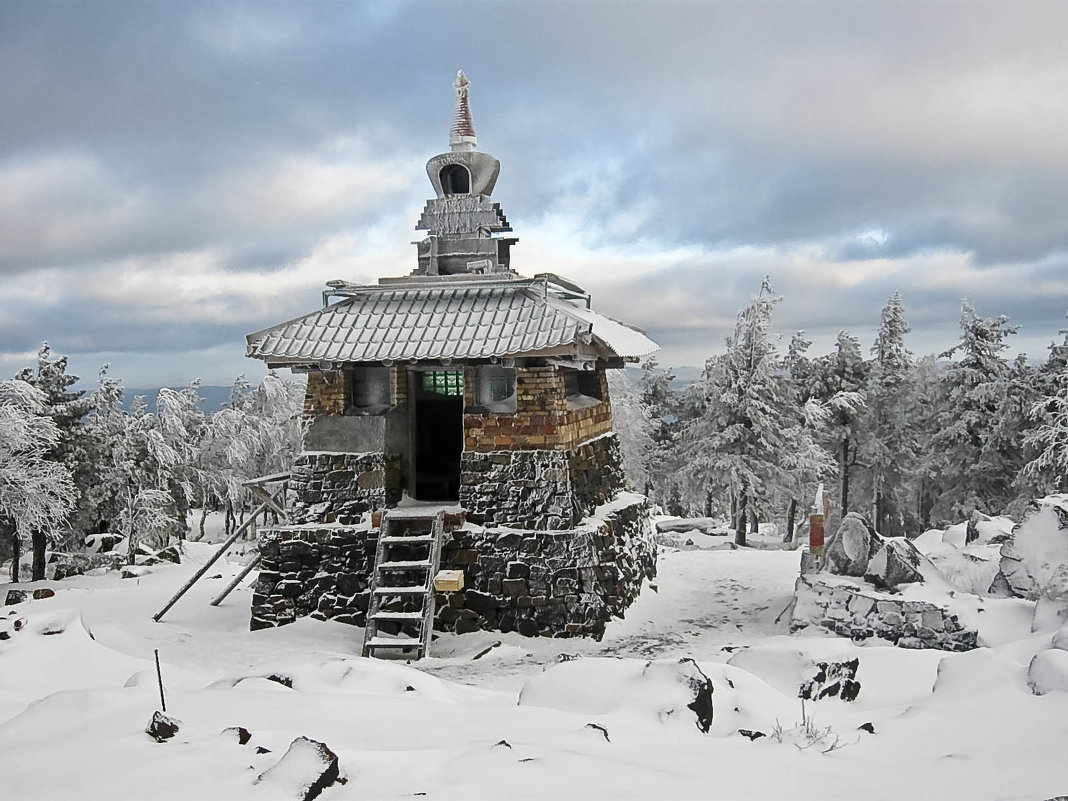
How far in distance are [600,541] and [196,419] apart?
93.9 feet

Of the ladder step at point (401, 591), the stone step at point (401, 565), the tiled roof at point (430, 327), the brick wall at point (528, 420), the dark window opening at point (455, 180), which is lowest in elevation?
the ladder step at point (401, 591)

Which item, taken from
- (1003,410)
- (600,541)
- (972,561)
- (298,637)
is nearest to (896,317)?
(1003,410)

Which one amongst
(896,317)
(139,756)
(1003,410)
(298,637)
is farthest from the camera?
(896,317)

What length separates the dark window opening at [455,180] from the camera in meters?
14.3

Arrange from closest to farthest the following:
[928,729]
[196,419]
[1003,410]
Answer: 1. [928,729]
2. [1003,410]
3. [196,419]

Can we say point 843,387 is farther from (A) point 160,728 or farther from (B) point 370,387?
(A) point 160,728

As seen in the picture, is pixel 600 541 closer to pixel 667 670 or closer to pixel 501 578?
pixel 501 578

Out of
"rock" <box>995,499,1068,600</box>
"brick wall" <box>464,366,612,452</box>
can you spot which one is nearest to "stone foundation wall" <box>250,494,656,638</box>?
"brick wall" <box>464,366,612,452</box>

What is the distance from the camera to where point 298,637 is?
1168 cm

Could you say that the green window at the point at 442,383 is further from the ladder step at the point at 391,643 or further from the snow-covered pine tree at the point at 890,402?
the snow-covered pine tree at the point at 890,402

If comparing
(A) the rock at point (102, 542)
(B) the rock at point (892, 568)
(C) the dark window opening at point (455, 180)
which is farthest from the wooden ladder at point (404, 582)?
(A) the rock at point (102, 542)

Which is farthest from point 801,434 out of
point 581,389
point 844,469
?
point 581,389

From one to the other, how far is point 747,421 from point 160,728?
23334 millimetres

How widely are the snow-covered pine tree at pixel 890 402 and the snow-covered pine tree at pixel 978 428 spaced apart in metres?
3.01
